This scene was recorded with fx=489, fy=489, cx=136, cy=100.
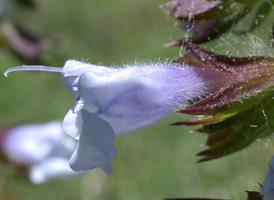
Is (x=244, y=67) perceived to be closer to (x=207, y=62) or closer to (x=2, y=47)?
(x=207, y=62)

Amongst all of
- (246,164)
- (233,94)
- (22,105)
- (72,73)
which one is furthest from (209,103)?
(22,105)

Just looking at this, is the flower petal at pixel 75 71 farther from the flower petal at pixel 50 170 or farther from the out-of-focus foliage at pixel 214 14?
the flower petal at pixel 50 170

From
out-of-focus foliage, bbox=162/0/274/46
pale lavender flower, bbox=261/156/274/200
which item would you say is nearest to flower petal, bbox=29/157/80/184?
out-of-focus foliage, bbox=162/0/274/46

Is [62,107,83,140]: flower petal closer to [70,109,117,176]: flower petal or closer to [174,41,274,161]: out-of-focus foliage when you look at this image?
[70,109,117,176]: flower petal

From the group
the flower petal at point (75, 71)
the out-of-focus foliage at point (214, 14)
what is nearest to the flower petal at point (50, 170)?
the out-of-focus foliage at point (214, 14)

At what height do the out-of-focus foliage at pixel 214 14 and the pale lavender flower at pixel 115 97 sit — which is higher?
the out-of-focus foliage at pixel 214 14

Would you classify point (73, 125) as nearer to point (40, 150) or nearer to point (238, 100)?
point (238, 100)
